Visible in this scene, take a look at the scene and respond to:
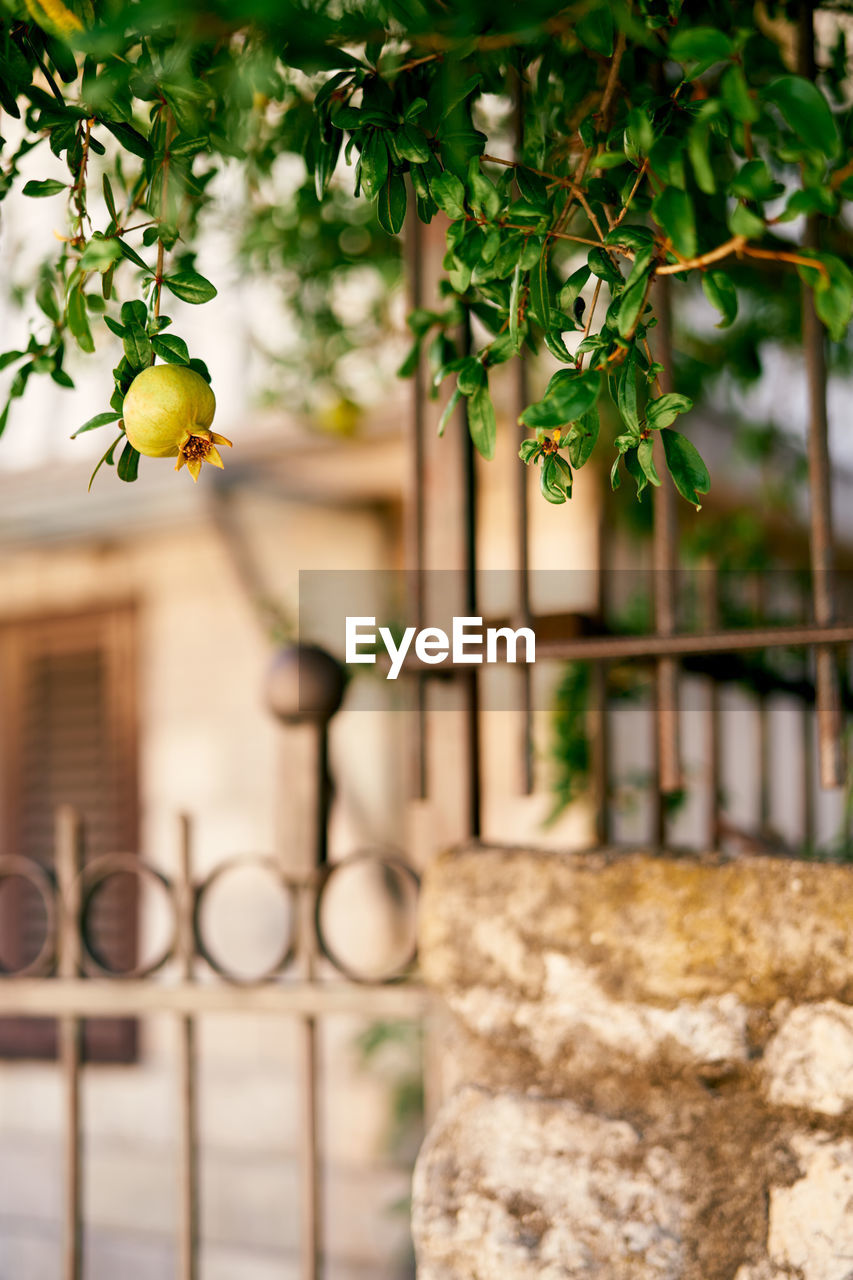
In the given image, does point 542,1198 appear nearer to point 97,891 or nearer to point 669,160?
point 97,891

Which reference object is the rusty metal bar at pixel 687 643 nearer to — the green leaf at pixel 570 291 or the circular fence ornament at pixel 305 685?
the circular fence ornament at pixel 305 685

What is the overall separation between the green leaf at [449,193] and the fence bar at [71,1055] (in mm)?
1089

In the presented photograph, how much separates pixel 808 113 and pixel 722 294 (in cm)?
13

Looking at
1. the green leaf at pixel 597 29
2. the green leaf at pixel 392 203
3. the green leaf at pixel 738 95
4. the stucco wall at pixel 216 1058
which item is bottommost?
the stucco wall at pixel 216 1058

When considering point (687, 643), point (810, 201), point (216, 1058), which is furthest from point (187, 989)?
point (216, 1058)

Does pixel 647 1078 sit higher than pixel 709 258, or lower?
lower

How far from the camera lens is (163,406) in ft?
2.48

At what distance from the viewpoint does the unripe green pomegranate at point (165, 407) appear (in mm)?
756

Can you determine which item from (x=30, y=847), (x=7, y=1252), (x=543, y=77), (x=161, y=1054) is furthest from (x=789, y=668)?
(x=7, y=1252)

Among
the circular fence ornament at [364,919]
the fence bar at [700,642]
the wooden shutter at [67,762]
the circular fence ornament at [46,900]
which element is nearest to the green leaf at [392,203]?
the fence bar at [700,642]

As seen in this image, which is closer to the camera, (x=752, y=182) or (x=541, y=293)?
(x=752, y=182)

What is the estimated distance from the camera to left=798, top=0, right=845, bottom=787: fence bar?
1129 mm

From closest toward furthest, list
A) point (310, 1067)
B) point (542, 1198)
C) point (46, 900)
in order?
point (542, 1198), point (310, 1067), point (46, 900)

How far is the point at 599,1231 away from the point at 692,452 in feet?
2.44
